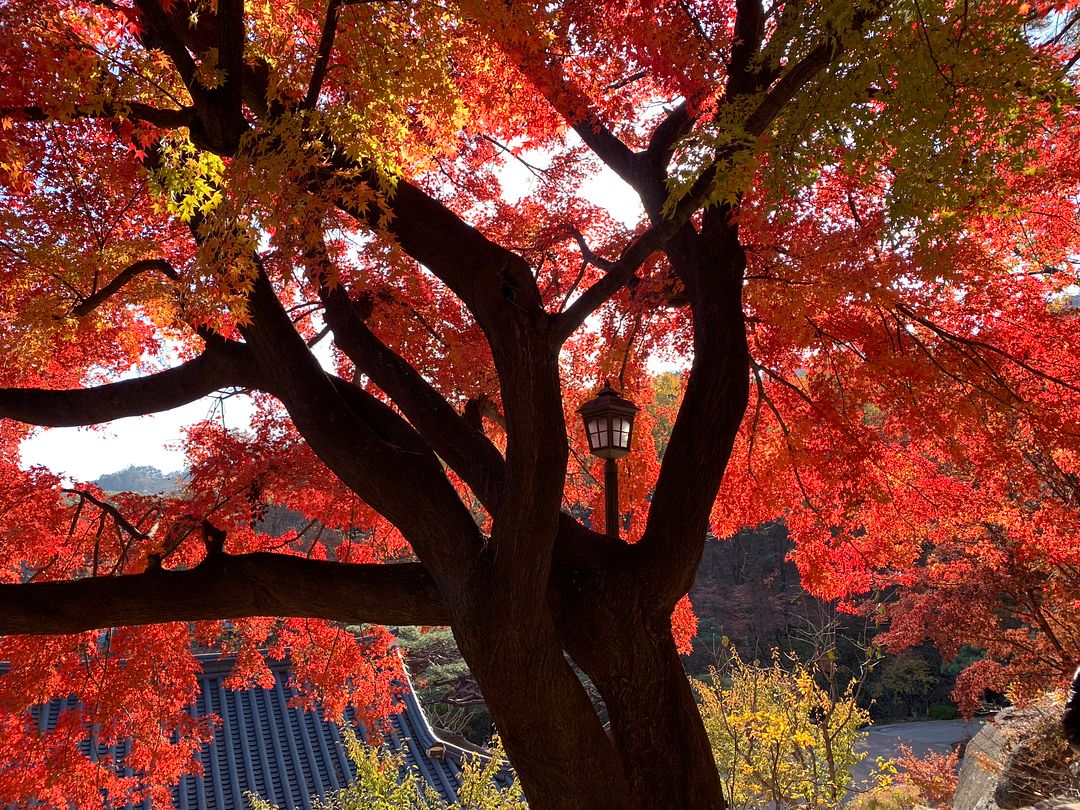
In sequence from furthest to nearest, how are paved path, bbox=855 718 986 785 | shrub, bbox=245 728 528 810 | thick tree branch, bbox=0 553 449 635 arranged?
1. paved path, bbox=855 718 986 785
2. shrub, bbox=245 728 528 810
3. thick tree branch, bbox=0 553 449 635

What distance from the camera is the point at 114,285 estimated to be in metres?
4.09

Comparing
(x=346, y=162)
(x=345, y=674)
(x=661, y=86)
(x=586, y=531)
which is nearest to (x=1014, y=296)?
(x=661, y=86)

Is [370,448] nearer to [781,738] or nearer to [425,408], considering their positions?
[425,408]

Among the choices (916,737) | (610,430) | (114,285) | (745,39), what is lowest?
(916,737)

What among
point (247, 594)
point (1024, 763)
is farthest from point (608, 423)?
point (1024, 763)

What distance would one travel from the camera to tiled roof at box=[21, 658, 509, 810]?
26.5 ft

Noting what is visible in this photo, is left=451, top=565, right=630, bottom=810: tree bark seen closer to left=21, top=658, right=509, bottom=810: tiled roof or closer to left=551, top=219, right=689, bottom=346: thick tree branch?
left=551, top=219, right=689, bottom=346: thick tree branch

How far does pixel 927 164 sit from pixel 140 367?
6406mm

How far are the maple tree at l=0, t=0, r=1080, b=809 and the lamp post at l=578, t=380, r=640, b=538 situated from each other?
0.39 m

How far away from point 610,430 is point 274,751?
6.84m

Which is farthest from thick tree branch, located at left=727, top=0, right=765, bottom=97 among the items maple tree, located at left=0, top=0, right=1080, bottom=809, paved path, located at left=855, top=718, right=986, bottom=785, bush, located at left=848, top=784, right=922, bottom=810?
paved path, located at left=855, top=718, right=986, bottom=785

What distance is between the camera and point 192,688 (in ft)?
21.2

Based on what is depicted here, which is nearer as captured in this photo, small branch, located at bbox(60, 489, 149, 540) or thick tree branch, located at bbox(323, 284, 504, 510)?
thick tree branch, located at bbox(323, 284, 504, 510)

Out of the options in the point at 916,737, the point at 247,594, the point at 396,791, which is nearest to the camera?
the point at 247,594
